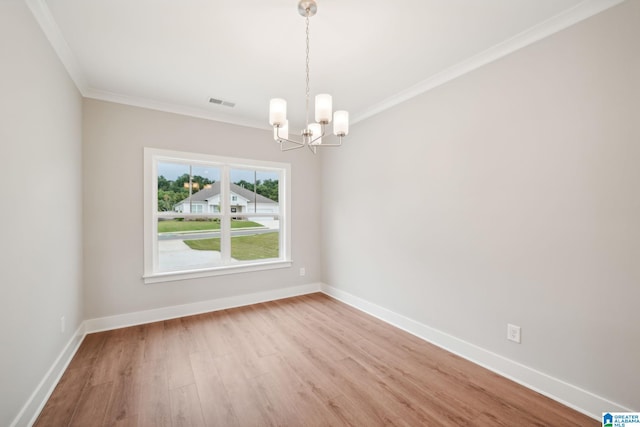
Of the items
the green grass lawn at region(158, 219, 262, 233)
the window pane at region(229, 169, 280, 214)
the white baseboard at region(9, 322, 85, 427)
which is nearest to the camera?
the white baseboard at region(9, 322, 85, 427)

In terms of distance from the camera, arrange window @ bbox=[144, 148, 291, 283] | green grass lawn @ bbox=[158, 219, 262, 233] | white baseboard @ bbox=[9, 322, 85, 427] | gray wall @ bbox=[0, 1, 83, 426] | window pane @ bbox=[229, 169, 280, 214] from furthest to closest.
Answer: window pane @ bbox=[229, 169, 280, 214] < green grass lawn @ bbox=[158, 219, 262, 233] < window @ bbox=[144, 148, 291, 283] < white baseboard @ bbox=[9, 322, 85, 427] < gray wall @ bbox=[0, 1, 83, 426]

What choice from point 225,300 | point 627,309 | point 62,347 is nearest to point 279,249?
point 225,300

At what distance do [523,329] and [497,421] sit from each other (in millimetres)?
744

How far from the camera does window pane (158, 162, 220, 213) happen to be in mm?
3576

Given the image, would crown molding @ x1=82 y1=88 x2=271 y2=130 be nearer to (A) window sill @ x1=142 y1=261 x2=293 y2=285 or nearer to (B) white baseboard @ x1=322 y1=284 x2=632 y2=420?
(A) window sill @ x1=142 y1=261 x2=293 y2=285

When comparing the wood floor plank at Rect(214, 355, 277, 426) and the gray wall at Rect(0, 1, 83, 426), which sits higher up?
the gray wall at Rect(0, 1, 83, 426)

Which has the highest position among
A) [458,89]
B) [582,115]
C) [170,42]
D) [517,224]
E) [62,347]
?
[170,42]

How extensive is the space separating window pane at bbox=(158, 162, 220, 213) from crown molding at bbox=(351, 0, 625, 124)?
262 centimetres

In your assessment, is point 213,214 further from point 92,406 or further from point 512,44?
point 512,44

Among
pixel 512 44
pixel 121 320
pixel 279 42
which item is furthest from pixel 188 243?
pixel 512 44

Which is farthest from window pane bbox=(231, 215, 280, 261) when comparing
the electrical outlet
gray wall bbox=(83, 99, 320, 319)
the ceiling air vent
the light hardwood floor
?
the electrical outlet

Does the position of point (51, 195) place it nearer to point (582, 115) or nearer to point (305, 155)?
point (305, 155)

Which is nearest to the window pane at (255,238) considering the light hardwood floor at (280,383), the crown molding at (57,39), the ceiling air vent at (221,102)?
the light hardwood floor at (280,383)

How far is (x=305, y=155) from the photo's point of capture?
14.7ft
